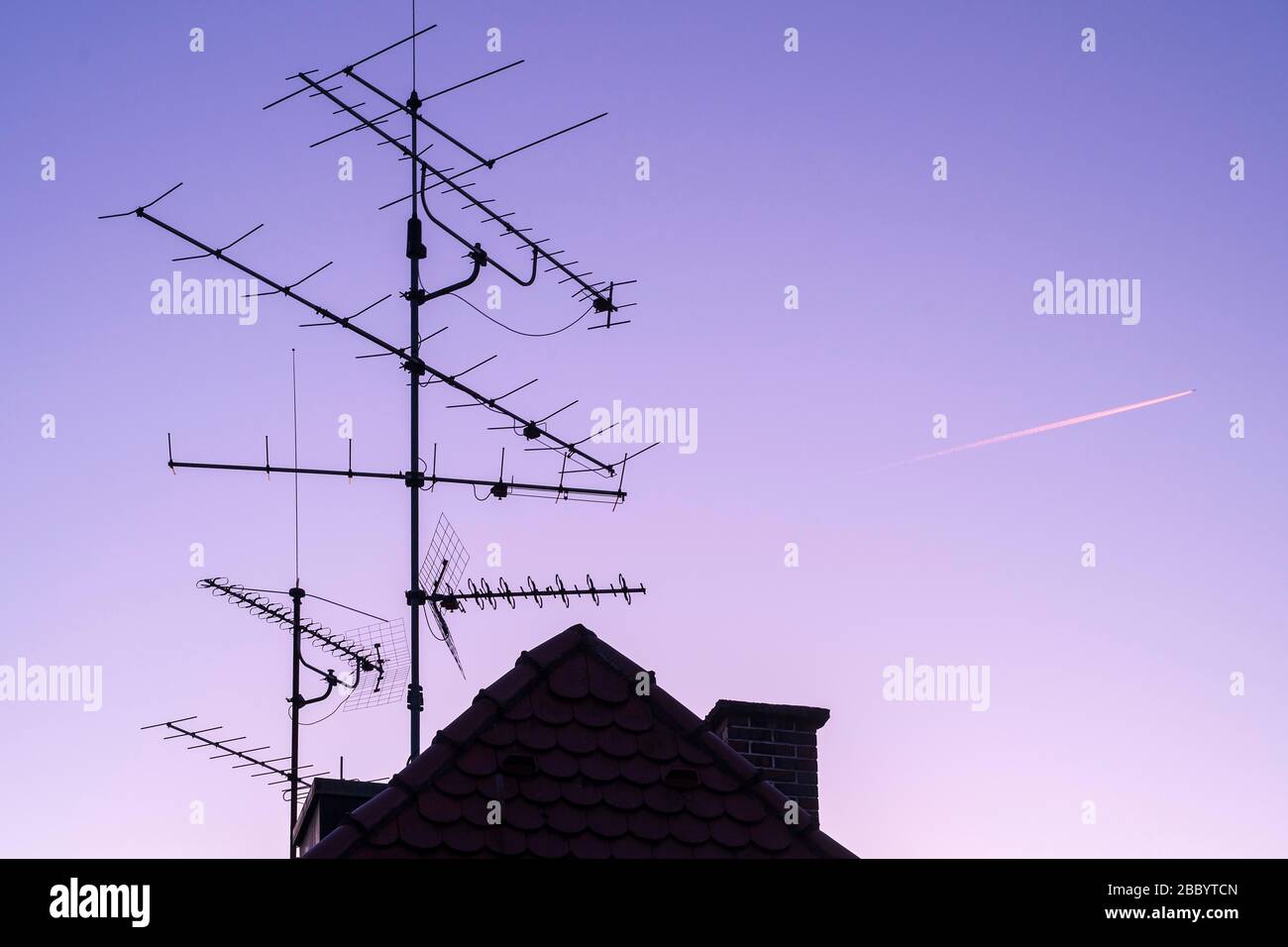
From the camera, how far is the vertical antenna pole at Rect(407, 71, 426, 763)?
12.1 m

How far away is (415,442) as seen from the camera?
13078mm

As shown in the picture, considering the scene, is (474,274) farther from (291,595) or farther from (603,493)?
A: (291,595)

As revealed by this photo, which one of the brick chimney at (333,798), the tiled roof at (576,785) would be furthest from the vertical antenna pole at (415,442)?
the tiled roof at (576,785)

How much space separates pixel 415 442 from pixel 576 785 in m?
4.19

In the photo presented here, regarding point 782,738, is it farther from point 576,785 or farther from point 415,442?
point 415,442
